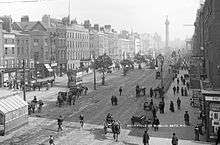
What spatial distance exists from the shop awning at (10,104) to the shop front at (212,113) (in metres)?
17.3

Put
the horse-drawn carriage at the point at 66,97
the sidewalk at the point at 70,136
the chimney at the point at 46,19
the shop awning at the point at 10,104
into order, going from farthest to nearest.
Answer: the chimney at the point at 46,19
the horse-drawn carriage at the point at 66,97
the shop awning at the point at 10,104
the sidewalk at the point at 70,136

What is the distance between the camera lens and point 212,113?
30156mm

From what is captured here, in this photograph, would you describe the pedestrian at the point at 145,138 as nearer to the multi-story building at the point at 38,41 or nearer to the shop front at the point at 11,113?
the shop front at the point at 11,113

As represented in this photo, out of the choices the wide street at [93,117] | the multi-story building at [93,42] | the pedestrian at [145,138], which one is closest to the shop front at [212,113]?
the wide street at [93,117]

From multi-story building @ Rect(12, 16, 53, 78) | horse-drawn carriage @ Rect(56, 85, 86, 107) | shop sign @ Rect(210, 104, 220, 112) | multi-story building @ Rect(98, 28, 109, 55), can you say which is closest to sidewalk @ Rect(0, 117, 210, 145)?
shop sign @ Rect(210, 104, 220, 112)

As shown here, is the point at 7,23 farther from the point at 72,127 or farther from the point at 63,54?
the point at 72,127

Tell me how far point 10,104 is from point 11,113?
5.09ft

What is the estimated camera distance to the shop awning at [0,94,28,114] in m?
35.1

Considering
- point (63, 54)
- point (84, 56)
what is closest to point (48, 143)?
point (63, 54)

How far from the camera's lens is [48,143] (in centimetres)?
3078

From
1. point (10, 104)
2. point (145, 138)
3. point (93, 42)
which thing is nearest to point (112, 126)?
point (145, 138)

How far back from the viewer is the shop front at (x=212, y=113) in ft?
97.8

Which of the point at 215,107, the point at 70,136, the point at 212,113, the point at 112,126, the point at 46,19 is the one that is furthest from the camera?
the point at 46,19

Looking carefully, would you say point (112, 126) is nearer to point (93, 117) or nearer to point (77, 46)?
point (93, 117)
